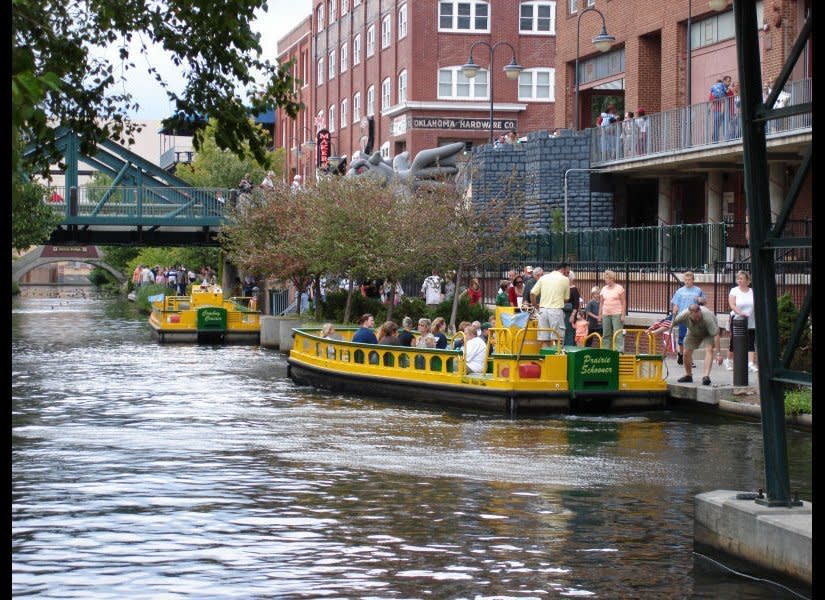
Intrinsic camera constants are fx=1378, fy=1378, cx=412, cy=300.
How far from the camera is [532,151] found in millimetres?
43031

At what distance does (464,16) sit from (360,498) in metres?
52.4

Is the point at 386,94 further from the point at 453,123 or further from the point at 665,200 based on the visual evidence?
the point at 665,200

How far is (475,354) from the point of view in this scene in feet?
77.7

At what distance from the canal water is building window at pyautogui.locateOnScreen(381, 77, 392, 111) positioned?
140 feet

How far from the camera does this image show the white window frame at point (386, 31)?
222ft

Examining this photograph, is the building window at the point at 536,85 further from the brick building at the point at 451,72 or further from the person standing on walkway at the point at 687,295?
the person standing on walkway at the point at 687,295

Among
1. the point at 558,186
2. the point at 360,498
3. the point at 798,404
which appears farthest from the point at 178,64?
the point at 558,186

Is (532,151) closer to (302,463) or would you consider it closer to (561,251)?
(561,251)

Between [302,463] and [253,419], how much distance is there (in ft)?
17.4

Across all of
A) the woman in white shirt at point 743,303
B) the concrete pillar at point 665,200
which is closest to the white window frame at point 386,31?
the concrete pillar at point 665,200

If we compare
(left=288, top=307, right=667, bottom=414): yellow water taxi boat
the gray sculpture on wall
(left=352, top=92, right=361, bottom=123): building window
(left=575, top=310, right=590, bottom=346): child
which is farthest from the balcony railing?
(left=352, top=92, right=361, bottom=123): building window

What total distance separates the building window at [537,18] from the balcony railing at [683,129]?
81.8 ft

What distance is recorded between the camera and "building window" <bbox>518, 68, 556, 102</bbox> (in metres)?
65.9

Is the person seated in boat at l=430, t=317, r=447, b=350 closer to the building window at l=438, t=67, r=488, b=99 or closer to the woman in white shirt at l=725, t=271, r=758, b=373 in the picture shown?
the woman in white shirt at l=725, t=271, r=758, b=373
